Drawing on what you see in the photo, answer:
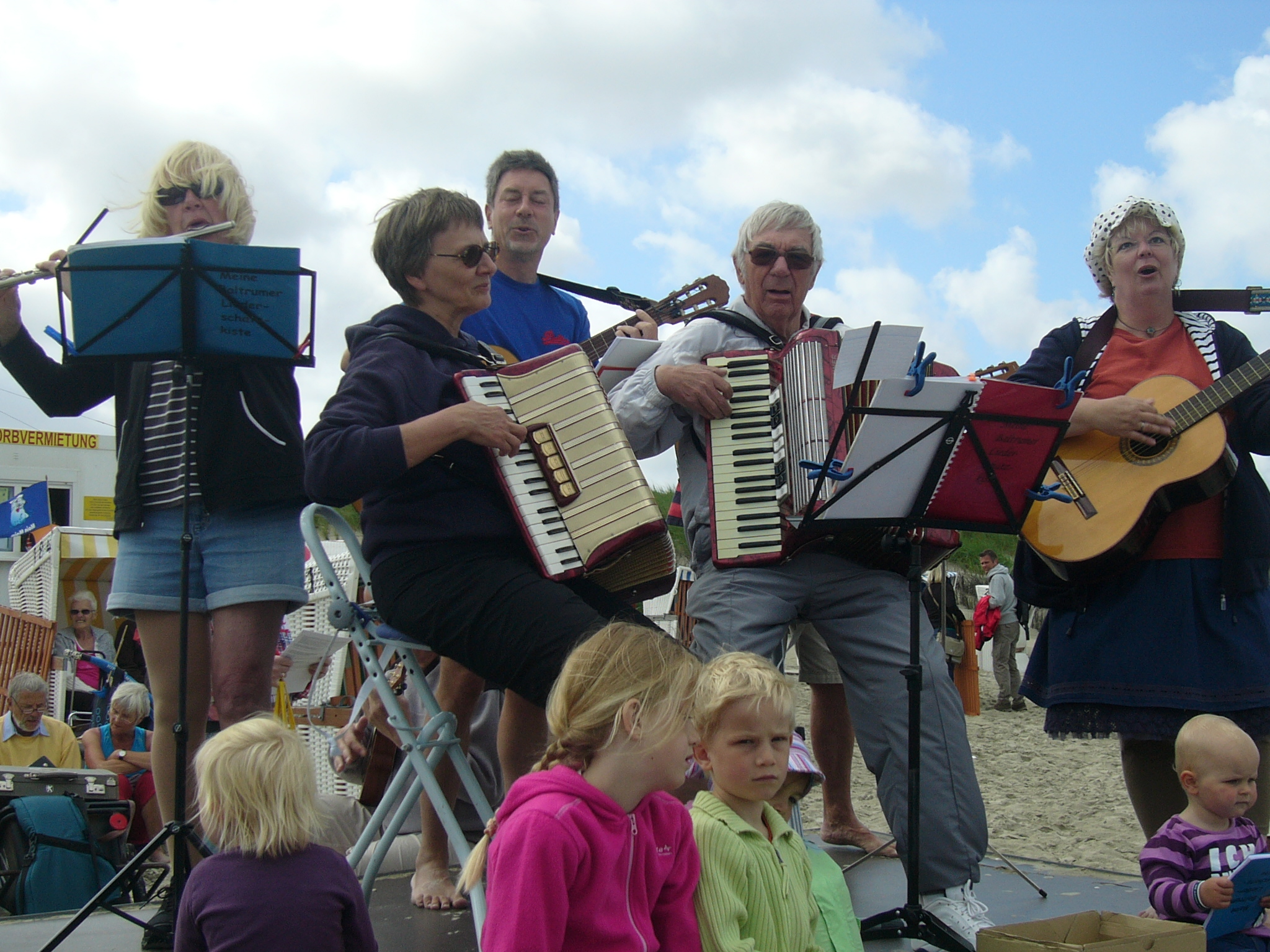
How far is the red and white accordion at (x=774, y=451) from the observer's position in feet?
11.0

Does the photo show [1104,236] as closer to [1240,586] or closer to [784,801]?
[1240,586]

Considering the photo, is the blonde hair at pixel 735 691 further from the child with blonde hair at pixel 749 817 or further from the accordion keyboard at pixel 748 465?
the accordion keyboard at pixel 748 465

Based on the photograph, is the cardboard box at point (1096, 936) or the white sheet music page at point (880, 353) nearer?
the cardboard box at point (1096, 936)

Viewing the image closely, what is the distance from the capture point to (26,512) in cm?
1777

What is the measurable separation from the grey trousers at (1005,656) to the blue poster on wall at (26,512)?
47.3 feet

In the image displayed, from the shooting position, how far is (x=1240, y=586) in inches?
132

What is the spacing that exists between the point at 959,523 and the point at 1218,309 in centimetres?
139

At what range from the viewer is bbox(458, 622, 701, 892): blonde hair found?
85.7 inches

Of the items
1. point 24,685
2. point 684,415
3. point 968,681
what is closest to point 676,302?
point 684,415

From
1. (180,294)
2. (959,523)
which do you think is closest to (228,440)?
(180,294)

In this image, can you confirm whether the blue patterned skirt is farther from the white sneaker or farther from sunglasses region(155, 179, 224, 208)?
sunglasses region(155, 179, 224, 208)

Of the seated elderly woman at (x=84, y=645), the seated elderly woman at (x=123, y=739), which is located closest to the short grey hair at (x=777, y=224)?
the seated elderly woman at (x=123, y=739)

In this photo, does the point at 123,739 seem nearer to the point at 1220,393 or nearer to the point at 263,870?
the point at 263,870

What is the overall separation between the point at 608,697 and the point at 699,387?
1.41m
